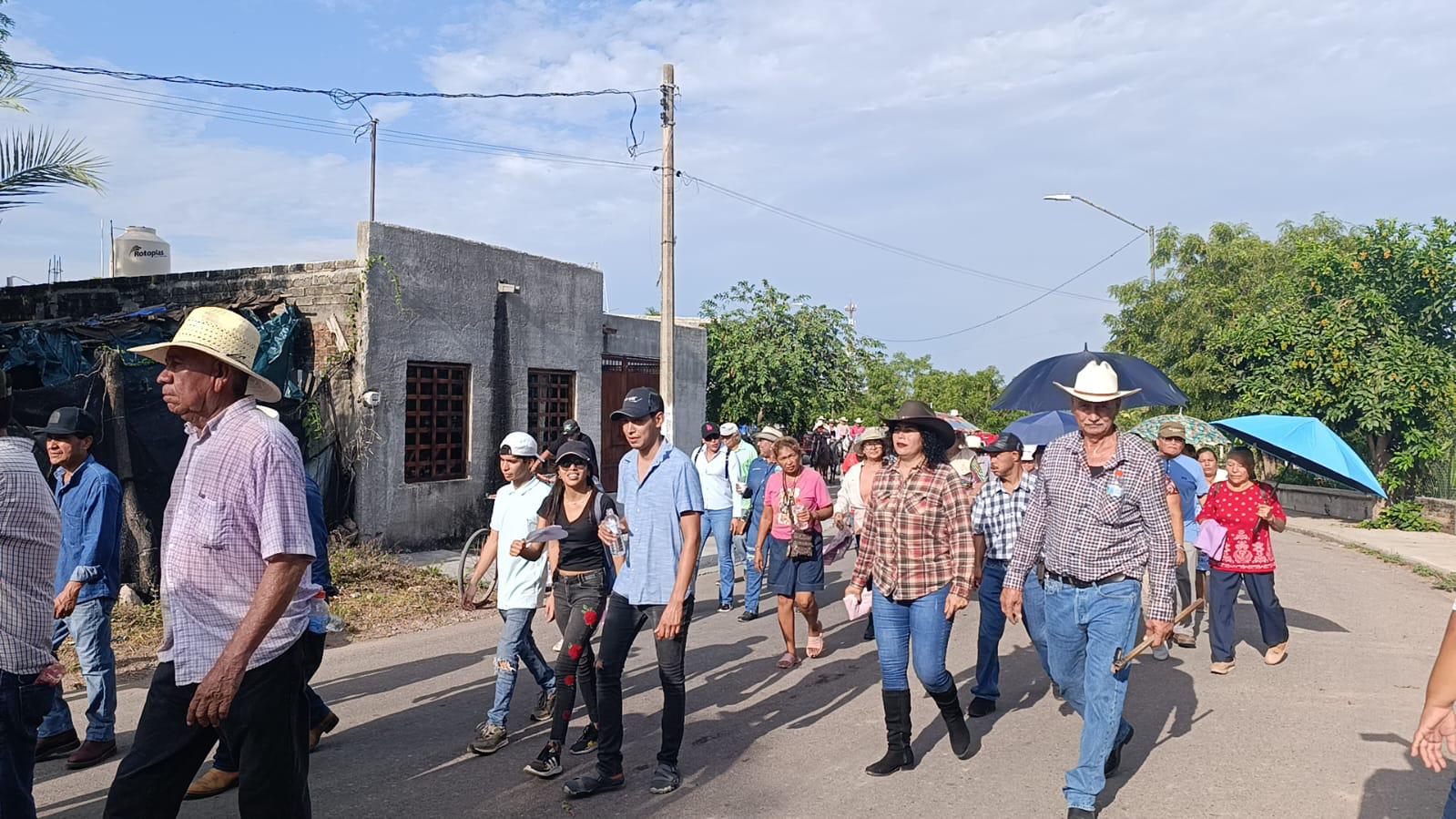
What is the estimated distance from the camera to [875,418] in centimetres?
3234

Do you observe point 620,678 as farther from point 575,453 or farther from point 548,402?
point 548,402

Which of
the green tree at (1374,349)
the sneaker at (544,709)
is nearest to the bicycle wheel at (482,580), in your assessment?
the sneaker at (544,709)

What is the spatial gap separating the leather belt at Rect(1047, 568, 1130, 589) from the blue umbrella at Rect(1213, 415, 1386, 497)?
4233mm

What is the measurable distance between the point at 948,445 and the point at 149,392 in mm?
8239

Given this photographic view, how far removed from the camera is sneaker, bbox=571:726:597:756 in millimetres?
5742

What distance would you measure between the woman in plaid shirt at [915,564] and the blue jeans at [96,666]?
3.98 meters

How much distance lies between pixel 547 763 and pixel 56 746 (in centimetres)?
264

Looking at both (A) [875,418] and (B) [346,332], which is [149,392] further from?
(A) [875,418]

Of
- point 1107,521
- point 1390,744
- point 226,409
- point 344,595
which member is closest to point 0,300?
point 344,595

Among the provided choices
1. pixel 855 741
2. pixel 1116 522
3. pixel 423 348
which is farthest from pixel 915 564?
pixel 423 348

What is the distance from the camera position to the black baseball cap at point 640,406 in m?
5.21

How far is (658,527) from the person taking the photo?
5.21 m

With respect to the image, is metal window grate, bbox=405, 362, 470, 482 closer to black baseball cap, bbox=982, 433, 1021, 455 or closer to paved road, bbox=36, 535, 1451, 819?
paved road, bbox=36, 535, 1451, 819

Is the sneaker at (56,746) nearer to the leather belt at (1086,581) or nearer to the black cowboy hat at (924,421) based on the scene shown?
the black cowboy hat at (924,421)
